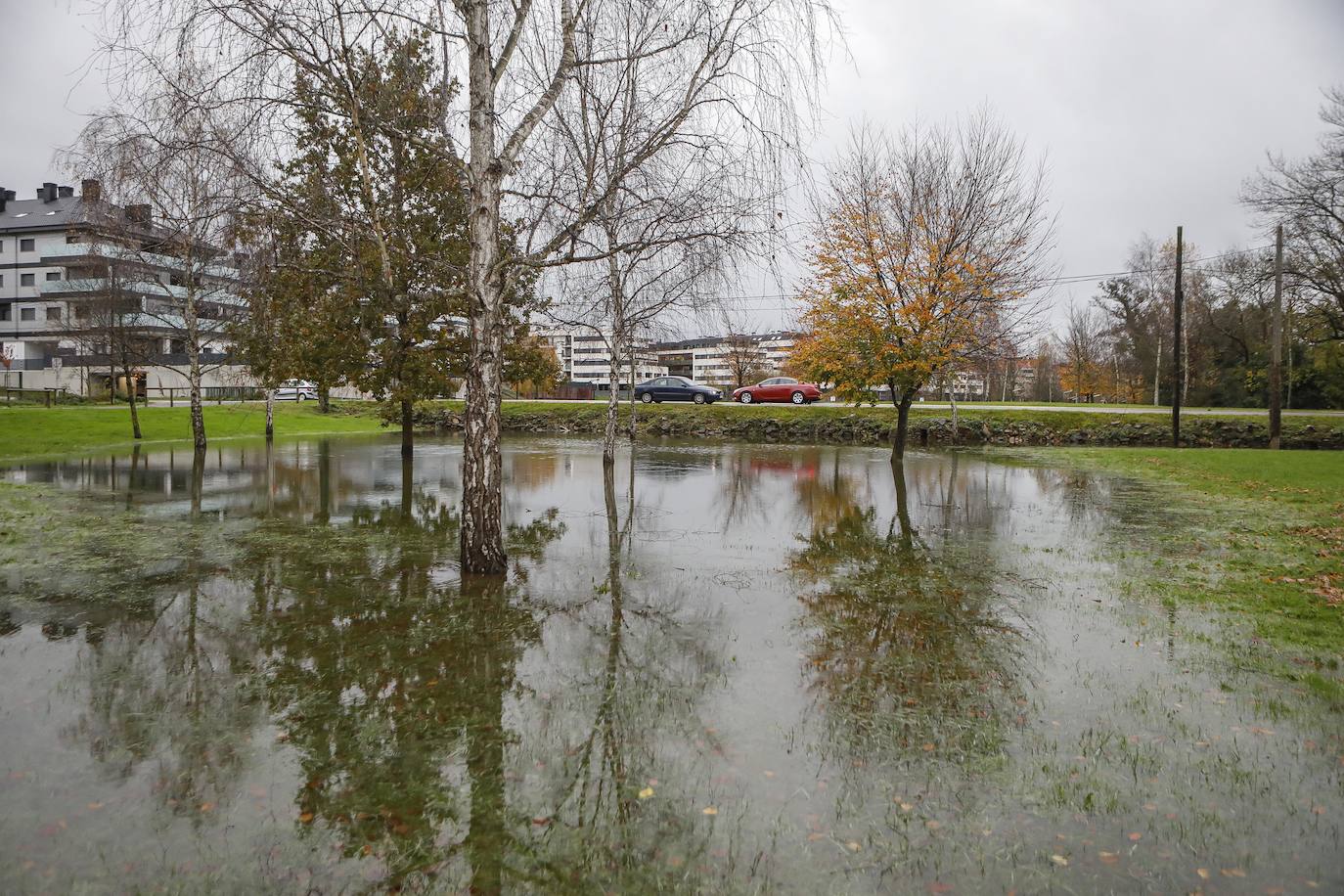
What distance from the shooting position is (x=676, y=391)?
152ft

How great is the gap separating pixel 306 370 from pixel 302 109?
1414 cm

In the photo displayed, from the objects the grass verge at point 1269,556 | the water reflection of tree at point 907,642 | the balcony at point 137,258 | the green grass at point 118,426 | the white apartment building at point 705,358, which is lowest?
the water reflection of tree at point 907,642

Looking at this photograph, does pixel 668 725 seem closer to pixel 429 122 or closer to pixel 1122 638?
pixel 1122 638

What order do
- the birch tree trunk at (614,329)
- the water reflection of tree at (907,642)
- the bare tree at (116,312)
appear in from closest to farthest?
the water reflection of tree at (907,642), the birch tree trunk at (614,329), the bare tree at (116,312)

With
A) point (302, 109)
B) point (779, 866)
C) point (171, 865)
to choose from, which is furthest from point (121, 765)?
point (302, 109)

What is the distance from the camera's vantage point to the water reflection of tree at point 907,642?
16.7 feet

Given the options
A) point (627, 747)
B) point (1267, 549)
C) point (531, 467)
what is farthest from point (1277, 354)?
point (627, 747)

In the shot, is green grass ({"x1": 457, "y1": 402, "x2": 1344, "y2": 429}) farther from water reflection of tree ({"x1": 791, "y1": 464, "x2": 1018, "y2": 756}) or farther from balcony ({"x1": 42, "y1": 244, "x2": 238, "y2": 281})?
balcony ({"x1": 42, "y1": 244, "x2": 238, "y2": 281})

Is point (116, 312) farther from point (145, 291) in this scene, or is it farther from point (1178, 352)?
point (1178, 352)

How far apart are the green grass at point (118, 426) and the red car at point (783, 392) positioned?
861 inches

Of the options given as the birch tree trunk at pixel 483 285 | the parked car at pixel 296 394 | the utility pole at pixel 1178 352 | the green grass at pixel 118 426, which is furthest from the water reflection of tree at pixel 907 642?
the parked car at pixel 296 394

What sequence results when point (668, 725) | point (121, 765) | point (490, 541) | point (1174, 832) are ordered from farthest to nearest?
1. point (490, 541)
2. point (668, 725)
3. point (121, 765)
4. point (1174, 832)

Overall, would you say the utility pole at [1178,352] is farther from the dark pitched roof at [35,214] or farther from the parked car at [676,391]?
the dark pitched roof at [35,214]

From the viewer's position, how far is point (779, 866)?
11.6 feet
